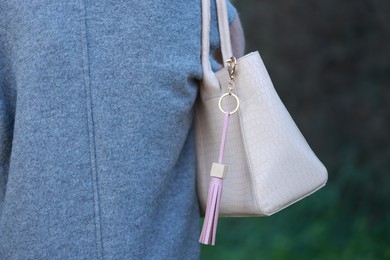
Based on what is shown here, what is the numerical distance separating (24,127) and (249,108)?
490 mm

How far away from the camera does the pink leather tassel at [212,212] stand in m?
1.70

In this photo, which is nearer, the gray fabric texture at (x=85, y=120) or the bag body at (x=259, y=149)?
the gray fabric texture at (x=85, y=120)

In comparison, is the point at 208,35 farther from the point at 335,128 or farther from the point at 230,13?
the point at 335,128

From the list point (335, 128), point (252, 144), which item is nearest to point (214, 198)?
point (252, 144)

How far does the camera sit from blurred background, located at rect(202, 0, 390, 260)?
437 cm

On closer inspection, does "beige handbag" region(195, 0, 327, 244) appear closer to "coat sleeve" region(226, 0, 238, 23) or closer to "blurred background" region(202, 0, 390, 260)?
"coat sleeve" region(226, 0, 238, 23)

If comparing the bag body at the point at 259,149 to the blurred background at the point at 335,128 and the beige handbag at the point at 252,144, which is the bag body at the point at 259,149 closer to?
the beige handbag at the point at 252,144

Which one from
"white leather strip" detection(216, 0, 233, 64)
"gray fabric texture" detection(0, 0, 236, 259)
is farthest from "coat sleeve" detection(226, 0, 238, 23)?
"gray fabric texture" detection(0, 0, 236, 259)

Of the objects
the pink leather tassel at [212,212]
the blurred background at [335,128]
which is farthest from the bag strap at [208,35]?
the blurred background at [335,128]

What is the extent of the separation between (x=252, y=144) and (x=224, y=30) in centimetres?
26

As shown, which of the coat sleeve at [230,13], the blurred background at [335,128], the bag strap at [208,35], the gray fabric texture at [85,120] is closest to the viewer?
the gray fabric texture at [85,120]

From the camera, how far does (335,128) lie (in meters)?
4.88

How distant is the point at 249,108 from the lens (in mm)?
1723

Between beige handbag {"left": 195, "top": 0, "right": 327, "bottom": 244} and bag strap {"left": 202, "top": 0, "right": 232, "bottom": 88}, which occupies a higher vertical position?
bag strap {"left": 202, "top": 0, "right": 232, "bottom": 88}
